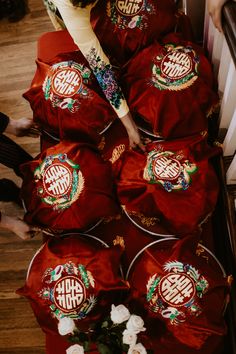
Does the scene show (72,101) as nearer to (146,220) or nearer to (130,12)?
(130,12)

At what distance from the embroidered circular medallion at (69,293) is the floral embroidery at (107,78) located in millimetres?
656

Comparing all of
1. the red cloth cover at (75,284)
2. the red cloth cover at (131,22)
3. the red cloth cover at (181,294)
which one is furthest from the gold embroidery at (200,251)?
the red cloth cover at (131,22)

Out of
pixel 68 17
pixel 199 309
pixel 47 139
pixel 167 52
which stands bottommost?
pixel 199 309

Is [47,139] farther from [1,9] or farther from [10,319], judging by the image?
[1,9]

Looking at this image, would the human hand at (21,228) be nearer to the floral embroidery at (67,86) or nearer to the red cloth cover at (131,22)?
the floral embroidery at (67,86)

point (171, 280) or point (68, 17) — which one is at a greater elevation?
point (68, 17)

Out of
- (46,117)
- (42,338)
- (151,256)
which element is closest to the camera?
(151,256)

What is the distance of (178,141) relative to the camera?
1.32 m

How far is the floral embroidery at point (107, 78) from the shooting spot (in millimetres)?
1265

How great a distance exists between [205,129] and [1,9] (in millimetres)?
2336

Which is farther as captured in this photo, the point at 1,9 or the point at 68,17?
the point at 1,9

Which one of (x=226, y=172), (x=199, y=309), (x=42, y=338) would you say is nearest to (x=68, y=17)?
(x=226, y=172)

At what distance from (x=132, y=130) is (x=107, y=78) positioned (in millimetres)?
217

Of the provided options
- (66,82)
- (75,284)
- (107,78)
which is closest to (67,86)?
(66,82)
